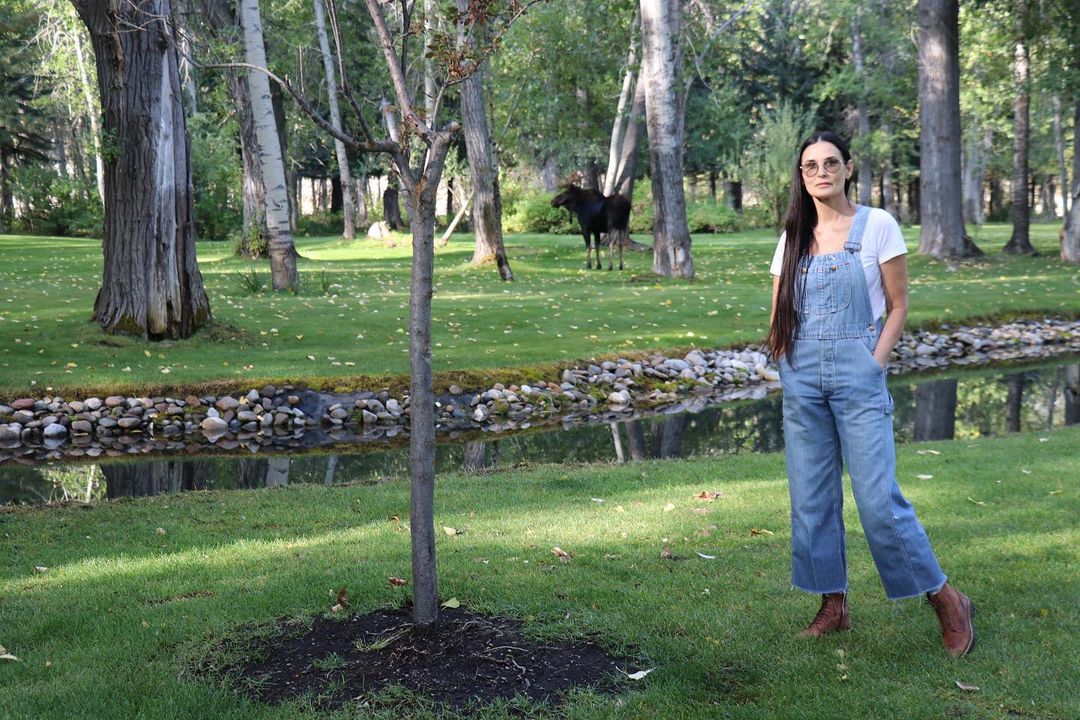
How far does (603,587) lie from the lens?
538 centimetres

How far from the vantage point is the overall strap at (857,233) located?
430cm

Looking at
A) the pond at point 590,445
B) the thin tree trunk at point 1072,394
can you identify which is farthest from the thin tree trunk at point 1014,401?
the thin tree trunk at point 1072,394

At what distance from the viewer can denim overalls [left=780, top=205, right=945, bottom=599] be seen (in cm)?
423

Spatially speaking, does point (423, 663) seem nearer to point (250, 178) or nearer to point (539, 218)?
point (250, 178)

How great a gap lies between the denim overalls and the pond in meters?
5.32

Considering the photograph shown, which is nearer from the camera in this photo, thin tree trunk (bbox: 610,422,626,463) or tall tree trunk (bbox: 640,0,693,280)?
thin tree trunk (bbox: 610,422,626,463)

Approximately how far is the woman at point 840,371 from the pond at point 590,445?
207 inches

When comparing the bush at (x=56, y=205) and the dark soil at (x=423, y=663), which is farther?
the bush at (x=56, y=205)

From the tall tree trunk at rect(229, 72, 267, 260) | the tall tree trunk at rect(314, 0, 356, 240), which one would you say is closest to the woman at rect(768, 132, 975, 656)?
the tall tree trunk at rect(229, 72, 267, 260)

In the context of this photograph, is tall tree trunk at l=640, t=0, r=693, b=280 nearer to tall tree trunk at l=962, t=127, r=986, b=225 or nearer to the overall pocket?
the overall pocket

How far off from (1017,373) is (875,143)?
30.5 metres

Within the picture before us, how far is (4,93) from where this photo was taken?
148ft

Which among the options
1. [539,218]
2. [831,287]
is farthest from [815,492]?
[539,218]

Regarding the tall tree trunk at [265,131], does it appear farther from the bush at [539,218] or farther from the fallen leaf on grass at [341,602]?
the bush at [539,218]
